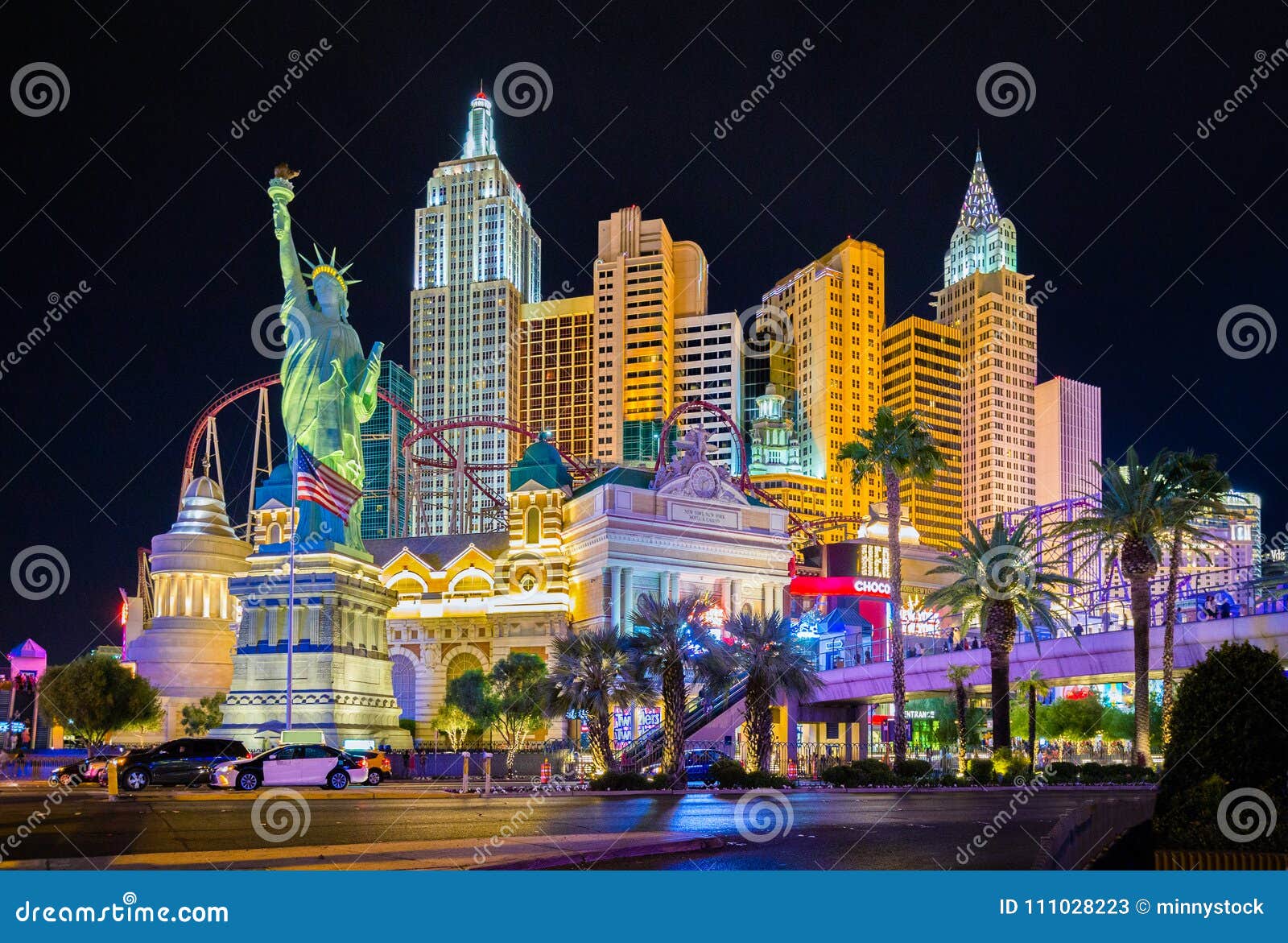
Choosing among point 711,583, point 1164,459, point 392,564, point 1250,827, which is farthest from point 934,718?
point 1250,827

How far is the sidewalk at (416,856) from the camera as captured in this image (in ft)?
52.2

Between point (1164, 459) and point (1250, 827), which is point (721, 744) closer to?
point (1164, 459)

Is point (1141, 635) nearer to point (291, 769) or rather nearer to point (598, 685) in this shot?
point (598, 685)

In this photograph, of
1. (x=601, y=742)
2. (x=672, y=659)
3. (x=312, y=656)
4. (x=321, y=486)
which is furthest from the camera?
(x=312, y=656)

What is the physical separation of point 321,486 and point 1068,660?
37.7m

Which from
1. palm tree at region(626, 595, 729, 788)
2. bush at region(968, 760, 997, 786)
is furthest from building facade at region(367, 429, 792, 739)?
bush at region(968, 760, 997, 786)

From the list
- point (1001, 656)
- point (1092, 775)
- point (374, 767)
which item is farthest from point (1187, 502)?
point (374, 767)

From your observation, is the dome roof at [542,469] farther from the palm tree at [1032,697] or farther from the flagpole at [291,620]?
the palm tree at [1032,697]

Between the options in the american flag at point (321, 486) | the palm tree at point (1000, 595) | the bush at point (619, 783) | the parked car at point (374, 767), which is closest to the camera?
the bush at point (619, 783)

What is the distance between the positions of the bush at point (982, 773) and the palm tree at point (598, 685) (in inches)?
494

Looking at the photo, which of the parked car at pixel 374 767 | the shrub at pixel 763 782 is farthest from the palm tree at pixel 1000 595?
the parked car at pixel 374 767

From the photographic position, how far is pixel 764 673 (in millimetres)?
47312

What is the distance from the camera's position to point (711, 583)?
8800cm
